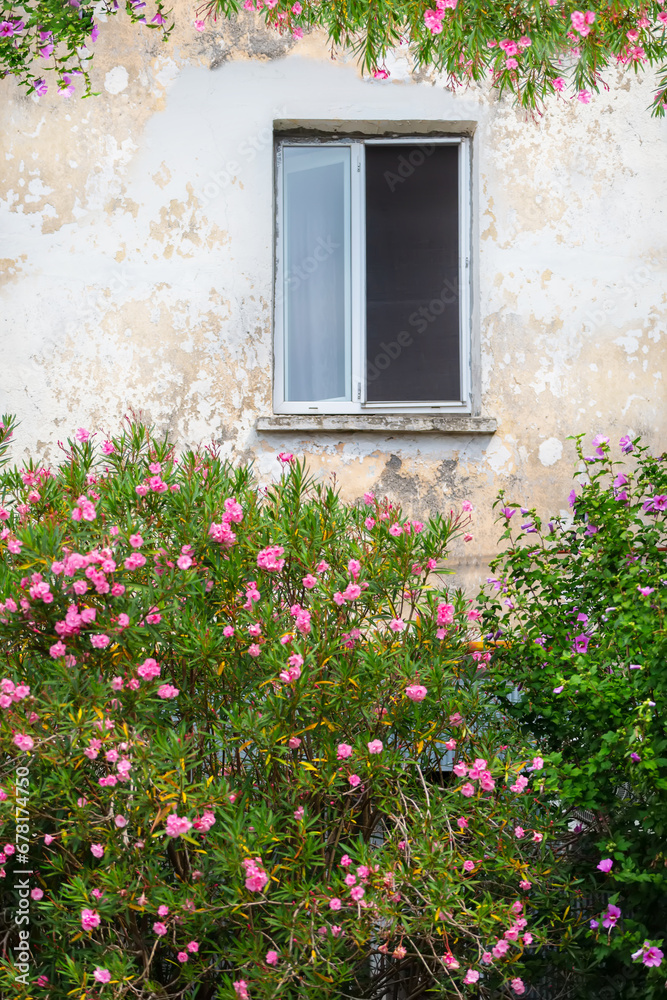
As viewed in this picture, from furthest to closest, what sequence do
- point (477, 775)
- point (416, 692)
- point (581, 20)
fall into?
point (581, 20)
point (477, 775)
point (416, 692)

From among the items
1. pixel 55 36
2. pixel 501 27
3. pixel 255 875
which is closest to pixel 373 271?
pixel 501 27

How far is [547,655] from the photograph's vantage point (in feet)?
14.5

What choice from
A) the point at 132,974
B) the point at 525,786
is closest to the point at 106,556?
the point at 132,974

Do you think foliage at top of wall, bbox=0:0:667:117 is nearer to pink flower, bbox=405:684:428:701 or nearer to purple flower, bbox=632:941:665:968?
pink flower, bbox=405:684:428:701

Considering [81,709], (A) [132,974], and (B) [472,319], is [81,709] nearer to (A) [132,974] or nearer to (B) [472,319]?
(A) [132,974]

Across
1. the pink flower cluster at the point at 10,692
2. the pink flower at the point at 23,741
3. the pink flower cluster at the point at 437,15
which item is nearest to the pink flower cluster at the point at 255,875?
the pink flower at the point at 23,741

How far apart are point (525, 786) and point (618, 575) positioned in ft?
3.42

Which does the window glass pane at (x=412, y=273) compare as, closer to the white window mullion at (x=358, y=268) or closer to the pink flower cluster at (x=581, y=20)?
the white window mullion at (x=358, y=268)

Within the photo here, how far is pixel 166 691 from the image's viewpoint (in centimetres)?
363

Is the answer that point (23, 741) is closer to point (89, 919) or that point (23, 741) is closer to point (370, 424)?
point (89, 919)

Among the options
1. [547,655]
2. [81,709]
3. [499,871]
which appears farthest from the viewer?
[547,655]

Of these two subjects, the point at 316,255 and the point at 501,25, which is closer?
the point at 501,25

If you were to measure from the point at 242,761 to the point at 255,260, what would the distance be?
3187 millimetres

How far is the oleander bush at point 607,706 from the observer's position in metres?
3.92
